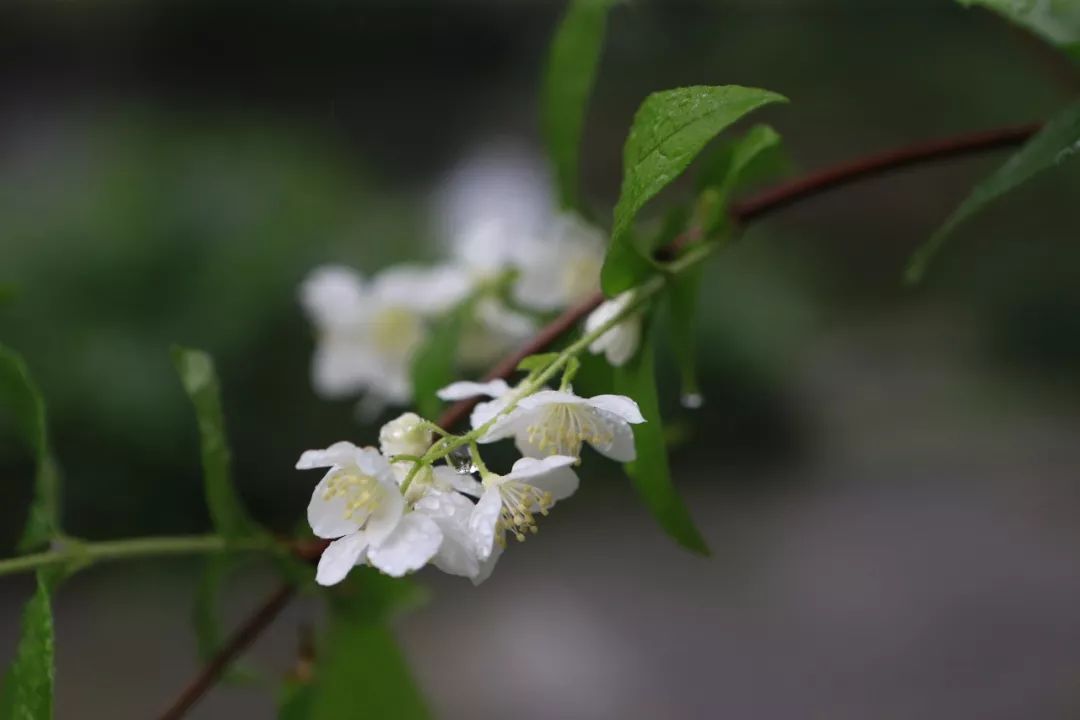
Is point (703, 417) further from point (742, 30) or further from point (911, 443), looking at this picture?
point (742, 30)

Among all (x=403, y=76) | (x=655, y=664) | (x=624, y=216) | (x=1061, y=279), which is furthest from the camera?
(x=403, y=76)

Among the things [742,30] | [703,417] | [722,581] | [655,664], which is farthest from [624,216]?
[742,30]

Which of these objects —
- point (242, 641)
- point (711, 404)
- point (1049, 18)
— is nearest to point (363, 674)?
point (242, 641)

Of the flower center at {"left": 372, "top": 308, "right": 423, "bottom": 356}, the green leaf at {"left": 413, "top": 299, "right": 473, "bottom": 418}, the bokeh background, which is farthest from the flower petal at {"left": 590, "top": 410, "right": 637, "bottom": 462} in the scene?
the bokeh background

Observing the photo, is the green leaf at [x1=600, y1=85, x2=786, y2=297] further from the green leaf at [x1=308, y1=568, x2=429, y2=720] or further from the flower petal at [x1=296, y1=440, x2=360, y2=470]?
the green leaf at [x1=308, y1=568, x2=429, y2=720]

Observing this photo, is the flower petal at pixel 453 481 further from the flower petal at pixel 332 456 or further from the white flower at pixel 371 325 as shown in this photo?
Answer: the white flower at pixel 371 325

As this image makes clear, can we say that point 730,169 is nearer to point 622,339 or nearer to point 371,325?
point 622,339
